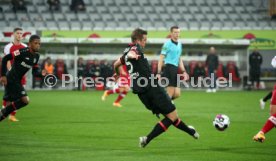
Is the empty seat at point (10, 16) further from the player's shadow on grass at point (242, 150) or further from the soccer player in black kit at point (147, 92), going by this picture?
the player's shadow on grass at point (242, 150)

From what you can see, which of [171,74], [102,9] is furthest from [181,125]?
[102,9]

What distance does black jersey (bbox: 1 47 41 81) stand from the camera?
12953 mm

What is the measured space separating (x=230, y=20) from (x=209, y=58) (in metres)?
7.49

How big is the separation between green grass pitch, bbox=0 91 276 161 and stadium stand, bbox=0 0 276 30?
17.7 m

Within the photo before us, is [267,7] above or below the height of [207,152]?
above

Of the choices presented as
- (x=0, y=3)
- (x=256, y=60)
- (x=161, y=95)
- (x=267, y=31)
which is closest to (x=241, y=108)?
(x=161, y=95)

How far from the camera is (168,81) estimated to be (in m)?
16.6

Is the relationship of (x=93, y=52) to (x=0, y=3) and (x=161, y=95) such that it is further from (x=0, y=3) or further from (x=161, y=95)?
(x=161, y=95)

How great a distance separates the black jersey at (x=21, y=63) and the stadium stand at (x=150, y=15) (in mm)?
20859

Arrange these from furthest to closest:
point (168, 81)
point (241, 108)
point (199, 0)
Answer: point (199, 0)
point (241, 108)
point (168, 81)

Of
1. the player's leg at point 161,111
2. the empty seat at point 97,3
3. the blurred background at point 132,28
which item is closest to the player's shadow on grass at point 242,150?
the player's leg at point 161,111

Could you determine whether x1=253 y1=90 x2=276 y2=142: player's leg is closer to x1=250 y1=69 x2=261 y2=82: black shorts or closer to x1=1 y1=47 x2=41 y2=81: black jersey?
x1=1 y1=47 x2=41 y2=81: black jersey

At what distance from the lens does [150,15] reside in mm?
37500

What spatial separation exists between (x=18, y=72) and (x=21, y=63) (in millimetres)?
259
